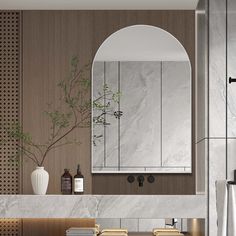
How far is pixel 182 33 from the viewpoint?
630cm

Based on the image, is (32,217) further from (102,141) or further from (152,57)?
(152,57)

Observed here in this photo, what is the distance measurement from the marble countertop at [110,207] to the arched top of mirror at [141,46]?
1.16 metres

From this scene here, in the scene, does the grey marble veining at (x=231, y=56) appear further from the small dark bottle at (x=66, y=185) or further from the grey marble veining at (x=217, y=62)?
the small dark bottle at (x=66, y=185)

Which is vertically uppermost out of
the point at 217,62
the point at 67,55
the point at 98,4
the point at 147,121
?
the point at 98,4

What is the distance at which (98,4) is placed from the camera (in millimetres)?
6105

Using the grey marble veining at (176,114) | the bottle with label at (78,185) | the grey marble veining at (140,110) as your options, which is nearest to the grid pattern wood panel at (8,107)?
the bottle with label at (78,185)

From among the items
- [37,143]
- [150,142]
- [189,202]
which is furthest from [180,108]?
[37,143]

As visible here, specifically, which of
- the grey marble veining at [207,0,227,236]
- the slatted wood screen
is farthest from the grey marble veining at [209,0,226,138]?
the slatted wood screen

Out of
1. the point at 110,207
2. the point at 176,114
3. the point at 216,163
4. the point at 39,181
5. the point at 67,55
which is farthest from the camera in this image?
the point at 67,55

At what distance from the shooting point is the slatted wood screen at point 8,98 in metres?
6.25

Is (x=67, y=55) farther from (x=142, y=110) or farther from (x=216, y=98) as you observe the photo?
(x=216, y=98)

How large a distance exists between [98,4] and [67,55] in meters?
0.52

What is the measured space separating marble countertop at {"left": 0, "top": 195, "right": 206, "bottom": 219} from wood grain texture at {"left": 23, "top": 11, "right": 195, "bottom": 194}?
310mm

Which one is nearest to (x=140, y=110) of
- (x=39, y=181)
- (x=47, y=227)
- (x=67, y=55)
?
(x=67, y=55)
